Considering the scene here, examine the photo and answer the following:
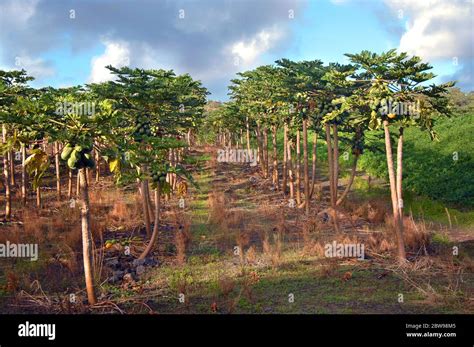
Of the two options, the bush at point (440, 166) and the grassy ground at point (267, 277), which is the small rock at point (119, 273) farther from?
the bush at point (440, 166)

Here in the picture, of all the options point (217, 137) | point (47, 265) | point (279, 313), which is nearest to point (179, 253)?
point (47, 265)

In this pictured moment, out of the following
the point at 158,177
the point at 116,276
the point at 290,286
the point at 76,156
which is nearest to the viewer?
the point at 76,156

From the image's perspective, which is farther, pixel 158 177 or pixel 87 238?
pixel 158 177

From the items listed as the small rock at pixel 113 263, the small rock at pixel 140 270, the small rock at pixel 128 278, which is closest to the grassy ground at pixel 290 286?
the small rock at pixel 140 270

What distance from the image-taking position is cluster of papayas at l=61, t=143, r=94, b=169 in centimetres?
787

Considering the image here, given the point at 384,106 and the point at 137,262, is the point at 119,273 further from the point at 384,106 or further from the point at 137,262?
the point at 384,106

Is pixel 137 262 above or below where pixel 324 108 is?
below

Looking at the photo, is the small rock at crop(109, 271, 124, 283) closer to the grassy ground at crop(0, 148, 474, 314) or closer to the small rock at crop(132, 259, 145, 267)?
the grassy ground at crop(0, 148, 474, 314)

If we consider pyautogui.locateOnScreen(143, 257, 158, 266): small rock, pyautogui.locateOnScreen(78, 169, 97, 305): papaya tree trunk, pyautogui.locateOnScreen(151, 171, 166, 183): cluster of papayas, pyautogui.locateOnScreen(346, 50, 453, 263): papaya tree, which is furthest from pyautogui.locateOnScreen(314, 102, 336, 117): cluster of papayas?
pyautogui.locateOnScreen(78, 169, 97, 305): papaya tree trunk

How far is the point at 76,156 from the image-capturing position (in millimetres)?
7887

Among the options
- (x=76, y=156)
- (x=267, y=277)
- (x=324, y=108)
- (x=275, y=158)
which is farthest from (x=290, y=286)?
(x=275, y=158)
